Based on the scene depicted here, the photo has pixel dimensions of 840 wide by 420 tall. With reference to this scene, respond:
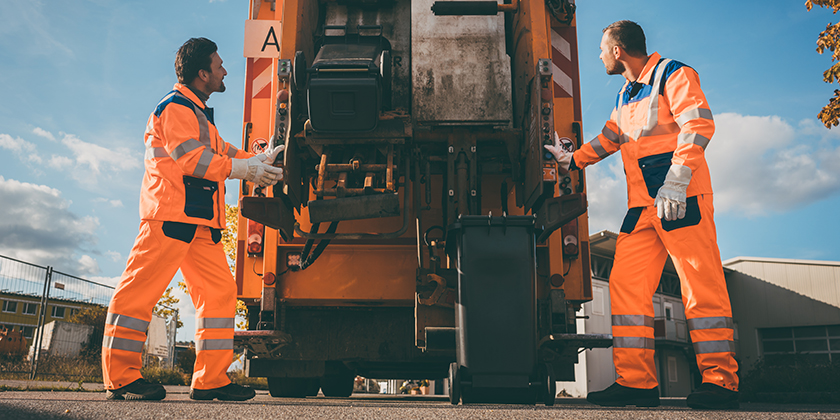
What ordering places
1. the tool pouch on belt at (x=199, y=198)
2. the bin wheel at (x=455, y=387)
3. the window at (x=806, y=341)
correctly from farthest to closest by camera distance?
the window at (x=806, y=341) → the tool pouch on belt at (x=199, y=198) → the bin wheel at (x=455, y=387)

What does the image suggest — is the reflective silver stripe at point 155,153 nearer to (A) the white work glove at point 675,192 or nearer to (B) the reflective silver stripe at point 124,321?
(B) the reflective silver stripe at point 124,321

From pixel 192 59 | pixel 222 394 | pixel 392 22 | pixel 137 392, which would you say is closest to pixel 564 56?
pixel 392 22

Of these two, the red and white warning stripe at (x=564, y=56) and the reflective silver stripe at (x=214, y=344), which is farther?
the red and white warning stripe at (x=564, y=56)

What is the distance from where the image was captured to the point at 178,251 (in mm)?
2957

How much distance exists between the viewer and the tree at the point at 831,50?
7.56 m

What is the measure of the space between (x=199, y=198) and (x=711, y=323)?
8.64 feet

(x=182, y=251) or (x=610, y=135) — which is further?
(x=610, y=135)

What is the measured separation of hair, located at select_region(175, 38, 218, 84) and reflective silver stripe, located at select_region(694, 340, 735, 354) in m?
3.09

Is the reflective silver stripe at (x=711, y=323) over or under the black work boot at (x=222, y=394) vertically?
over

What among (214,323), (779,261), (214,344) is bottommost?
(214,344)

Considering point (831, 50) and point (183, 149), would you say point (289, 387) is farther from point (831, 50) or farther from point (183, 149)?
point (831, 50)

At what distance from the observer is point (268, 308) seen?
3.69 meters

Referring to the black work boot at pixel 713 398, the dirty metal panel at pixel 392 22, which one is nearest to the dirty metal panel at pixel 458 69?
the dirty metal panel at pixel 392 22

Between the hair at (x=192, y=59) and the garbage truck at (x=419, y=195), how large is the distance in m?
0.44
